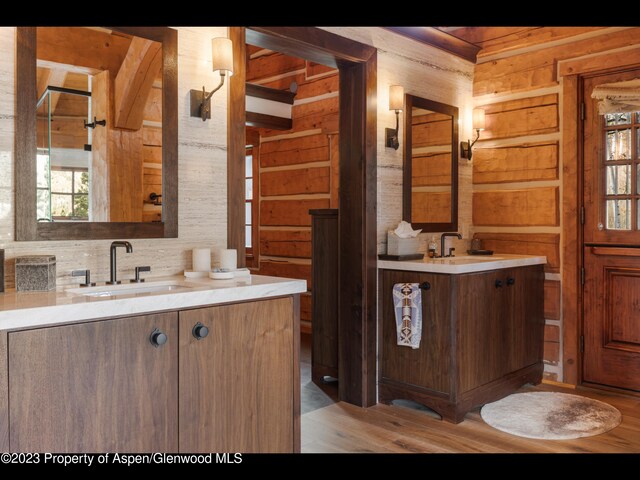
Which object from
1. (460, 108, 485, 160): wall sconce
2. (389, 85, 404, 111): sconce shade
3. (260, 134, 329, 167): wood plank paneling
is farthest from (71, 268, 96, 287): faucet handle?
(260, 134, 329, 167): wood plank paneling

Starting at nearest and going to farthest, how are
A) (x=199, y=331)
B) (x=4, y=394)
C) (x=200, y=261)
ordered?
(x=4, y=394), (x=199, y=331), (x=200, y=261)

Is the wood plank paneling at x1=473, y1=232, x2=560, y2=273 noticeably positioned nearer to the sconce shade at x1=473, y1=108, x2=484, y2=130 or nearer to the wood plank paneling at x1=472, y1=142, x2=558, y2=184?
the wood plank paneling at x1=472, y1=142, x2=558, y2=184

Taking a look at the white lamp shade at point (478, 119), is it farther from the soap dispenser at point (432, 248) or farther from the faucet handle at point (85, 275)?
the faucet handle at point (85, 275)

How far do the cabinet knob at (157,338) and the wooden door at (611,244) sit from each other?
3132 millimetres

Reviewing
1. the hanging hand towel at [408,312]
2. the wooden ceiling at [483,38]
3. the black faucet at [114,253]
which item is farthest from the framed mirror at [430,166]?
the black faucet at [114,253]

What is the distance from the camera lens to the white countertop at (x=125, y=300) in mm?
1651

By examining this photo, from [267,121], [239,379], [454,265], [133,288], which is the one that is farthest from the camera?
[267,121]

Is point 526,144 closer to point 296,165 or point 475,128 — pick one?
point 475,128

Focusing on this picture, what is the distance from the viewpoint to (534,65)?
412 cm

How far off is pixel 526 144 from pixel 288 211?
2.48 meters

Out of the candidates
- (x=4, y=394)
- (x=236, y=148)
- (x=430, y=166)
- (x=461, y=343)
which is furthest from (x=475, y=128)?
(x=4, y=394)

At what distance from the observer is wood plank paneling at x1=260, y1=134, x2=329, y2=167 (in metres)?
5.47
